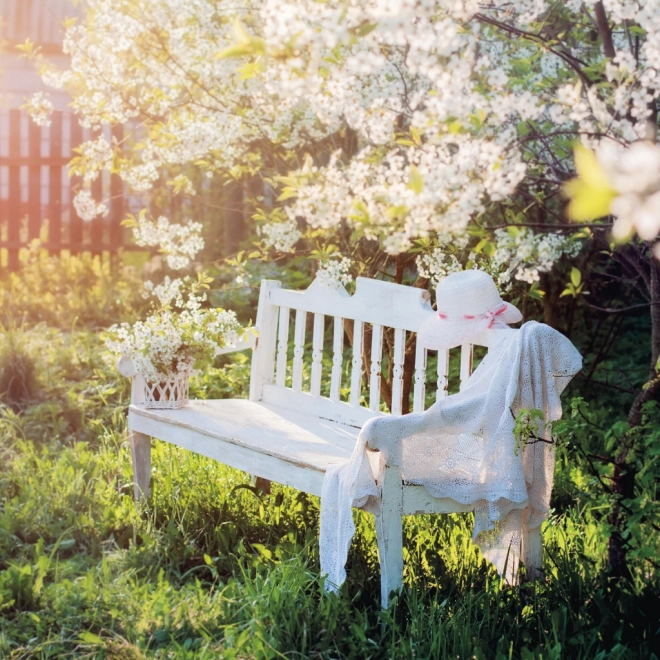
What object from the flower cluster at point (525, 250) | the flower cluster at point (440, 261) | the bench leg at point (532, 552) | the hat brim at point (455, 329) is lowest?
the bench leg at point (532, 552)

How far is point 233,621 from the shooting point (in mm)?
2910

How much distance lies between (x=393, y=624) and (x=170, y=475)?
1759mm

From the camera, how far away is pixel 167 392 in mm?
4090

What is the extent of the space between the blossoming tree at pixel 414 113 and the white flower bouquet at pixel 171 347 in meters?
0.51

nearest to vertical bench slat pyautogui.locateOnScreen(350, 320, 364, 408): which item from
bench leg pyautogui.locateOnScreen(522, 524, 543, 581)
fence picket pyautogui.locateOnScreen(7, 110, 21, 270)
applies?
bench leg pyautogui.locateOnScreen(522, 524, 543, 581)

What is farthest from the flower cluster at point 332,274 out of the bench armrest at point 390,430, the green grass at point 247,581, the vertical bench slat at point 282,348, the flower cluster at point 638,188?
the flower cluster at point 638,188

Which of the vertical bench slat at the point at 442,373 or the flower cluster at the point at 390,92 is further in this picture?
the vertical bench slat at the point at 442,373

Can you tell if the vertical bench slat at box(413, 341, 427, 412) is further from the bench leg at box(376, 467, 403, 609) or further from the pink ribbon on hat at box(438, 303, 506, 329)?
the bench leg at box(376, 467, 403, 609)

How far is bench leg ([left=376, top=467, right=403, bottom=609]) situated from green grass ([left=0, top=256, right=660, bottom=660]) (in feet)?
0.22

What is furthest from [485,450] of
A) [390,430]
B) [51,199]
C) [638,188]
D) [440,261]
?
[51,199]

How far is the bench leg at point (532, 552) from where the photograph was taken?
302 cm

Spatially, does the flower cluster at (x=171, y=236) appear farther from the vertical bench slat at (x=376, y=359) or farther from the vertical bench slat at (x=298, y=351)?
the vertical bench slat at (x=376, y=359)

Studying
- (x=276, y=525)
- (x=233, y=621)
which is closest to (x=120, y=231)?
(x=276, y=525)

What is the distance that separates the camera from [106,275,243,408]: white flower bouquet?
400 cm
